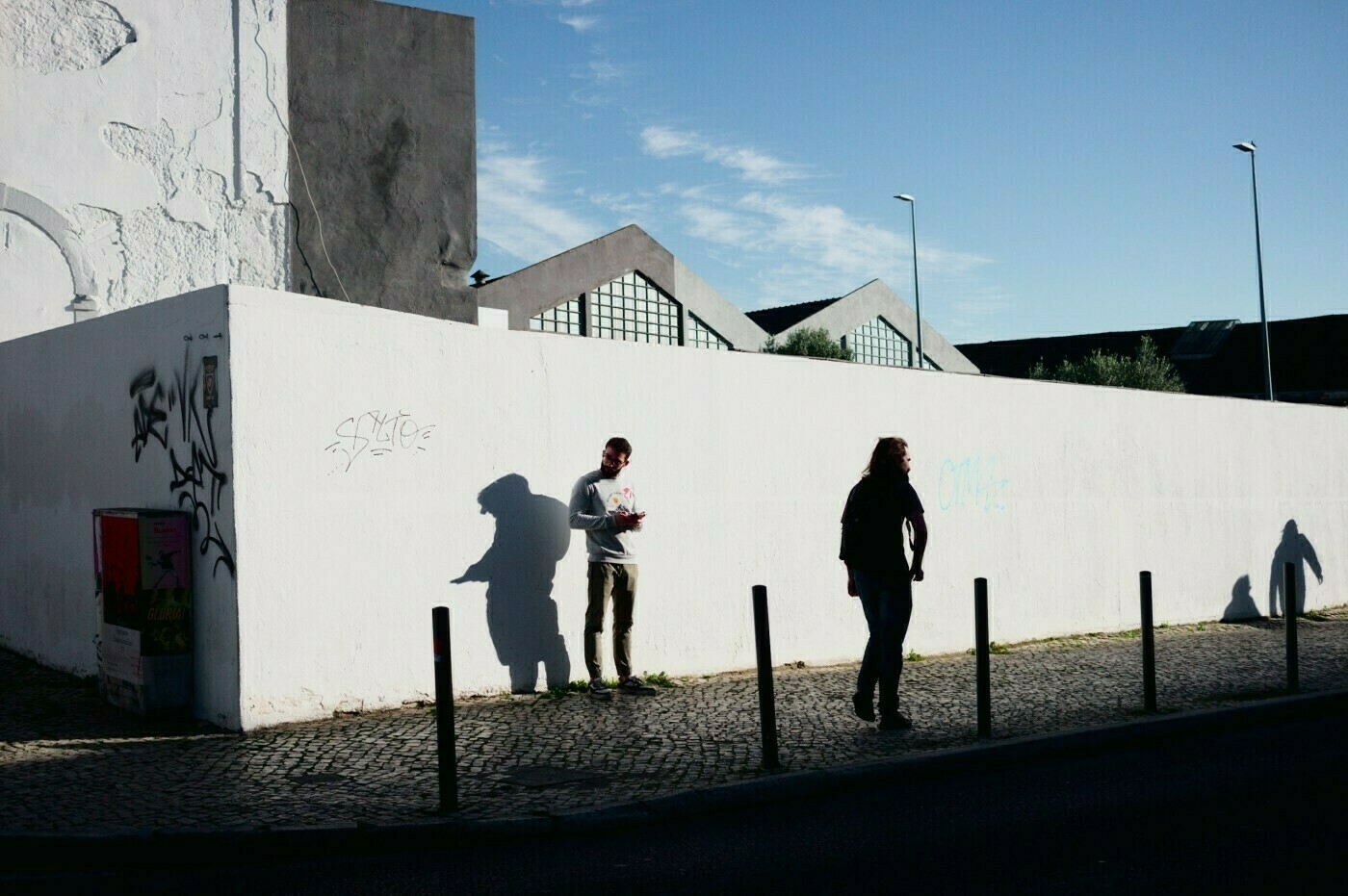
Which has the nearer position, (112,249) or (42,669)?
(42,669)

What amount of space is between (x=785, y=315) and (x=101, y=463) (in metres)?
39.5

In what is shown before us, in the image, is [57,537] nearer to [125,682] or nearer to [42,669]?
[42,669]

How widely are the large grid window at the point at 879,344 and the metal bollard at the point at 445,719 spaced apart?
39548 mm

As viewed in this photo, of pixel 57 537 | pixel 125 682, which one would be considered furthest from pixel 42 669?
pixel 125 682

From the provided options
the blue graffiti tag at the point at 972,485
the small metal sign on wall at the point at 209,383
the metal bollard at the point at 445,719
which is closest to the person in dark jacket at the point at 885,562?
the metal bollard at the point at 445,719

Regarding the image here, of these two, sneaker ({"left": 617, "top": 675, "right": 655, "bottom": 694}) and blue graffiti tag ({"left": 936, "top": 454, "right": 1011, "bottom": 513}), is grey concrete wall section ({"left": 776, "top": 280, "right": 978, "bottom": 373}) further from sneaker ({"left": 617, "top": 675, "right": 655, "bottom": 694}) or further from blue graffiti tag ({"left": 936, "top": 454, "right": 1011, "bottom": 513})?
sneaker ({"left": 617, "top": 675, "right": 655, "bottom": 694})

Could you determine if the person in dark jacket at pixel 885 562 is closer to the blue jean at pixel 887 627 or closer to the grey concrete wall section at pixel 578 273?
the blue jean at pixel 887 627

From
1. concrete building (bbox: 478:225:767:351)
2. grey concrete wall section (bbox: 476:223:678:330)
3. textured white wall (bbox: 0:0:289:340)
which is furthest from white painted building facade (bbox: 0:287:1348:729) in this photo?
grey concrete wall section (bbox: 476:223:678:330)

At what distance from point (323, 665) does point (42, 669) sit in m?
3.54

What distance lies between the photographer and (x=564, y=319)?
34.9 m

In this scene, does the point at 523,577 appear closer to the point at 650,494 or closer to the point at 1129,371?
the point at 650,494

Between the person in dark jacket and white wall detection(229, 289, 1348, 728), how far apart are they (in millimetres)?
2341

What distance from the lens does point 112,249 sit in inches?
519

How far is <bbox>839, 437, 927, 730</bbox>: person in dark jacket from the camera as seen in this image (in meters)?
8.32
